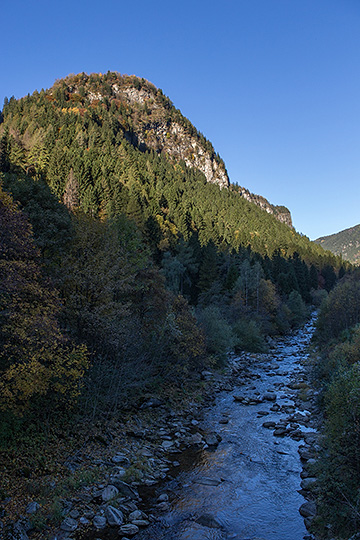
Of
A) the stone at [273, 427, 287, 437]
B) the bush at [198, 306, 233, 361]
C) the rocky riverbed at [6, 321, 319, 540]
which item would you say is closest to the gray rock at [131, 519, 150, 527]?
the rocky riverbed at [6, 321, 319, 540]

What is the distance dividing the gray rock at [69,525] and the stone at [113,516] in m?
0.99

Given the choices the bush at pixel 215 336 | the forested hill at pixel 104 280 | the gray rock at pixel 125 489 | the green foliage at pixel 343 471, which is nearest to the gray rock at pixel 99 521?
the gray rock at pixel 125 489

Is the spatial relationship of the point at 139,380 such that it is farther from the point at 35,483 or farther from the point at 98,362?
the point at 35,483

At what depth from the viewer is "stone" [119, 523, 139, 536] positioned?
9.88 m

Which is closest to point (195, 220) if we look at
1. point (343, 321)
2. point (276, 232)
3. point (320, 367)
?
point (276, 232)

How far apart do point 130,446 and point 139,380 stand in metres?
5.24

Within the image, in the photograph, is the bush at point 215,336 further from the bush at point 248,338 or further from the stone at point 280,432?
the stone at point 280,432

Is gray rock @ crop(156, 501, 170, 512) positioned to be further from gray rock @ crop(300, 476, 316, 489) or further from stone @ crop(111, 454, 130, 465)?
gray rock @ crop(300, 476, 316, 489)

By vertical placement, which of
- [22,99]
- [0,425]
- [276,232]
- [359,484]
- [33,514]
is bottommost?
[359,484]

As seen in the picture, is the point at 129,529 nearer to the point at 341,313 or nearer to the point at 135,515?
the point at 135,515

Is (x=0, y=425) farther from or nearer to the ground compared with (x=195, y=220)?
nearer to the ground

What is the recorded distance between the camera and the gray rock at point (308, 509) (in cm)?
1096

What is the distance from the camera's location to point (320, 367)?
27.5m

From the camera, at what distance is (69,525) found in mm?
9844
